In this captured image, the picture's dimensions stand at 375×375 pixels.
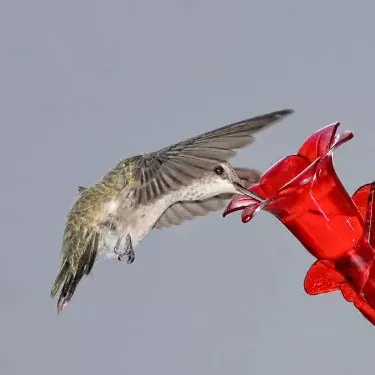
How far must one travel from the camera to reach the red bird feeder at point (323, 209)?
4.11 m

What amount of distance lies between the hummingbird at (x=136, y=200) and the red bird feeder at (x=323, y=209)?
2.62ft

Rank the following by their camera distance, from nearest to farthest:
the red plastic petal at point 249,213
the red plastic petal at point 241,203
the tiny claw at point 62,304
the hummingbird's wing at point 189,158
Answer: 1. the red plastic petal at point 249,213
2. the red plastic petal at point 241,203
3. the hummingbird's wing at point 189,158
4. the tiny claw at point 62,304

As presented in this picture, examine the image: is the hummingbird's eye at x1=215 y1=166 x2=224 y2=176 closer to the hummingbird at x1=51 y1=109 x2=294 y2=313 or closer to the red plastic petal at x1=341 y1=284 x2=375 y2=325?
the hummingbird at x1=51 y1=109 x2=294 y2=313

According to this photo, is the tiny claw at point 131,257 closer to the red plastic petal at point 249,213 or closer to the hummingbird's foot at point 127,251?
the hummingbird's foot at point 127,251

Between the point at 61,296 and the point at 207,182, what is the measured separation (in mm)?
1421

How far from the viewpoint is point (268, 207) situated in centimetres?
415

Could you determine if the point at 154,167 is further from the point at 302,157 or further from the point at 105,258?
the point at 302,157

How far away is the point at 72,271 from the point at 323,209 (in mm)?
2385

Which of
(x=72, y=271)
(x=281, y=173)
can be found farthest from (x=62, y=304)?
(x=281, y=173)

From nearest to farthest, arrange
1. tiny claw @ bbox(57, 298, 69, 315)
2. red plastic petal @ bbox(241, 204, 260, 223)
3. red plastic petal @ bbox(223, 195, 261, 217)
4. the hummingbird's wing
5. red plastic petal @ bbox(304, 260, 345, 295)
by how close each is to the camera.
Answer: red plastic petal @ bbox(241, 204, 260, 223), red plastic petal @ bbox(223, 195, 261, 217), the hummingbird's wing, red plastic petal @ bbox(304, 260, 345, 295), tiny claw @ bbox(57, 298, 69, 315)

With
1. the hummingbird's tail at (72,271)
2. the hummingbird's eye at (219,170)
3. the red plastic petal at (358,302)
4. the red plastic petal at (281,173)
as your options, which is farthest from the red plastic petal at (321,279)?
Answer: the hummingbird's tail at (72,271)

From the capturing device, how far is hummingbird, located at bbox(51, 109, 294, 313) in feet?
17.6

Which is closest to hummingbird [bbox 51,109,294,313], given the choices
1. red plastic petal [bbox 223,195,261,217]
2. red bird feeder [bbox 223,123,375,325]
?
red plastic petal [bbox 223,195,261,217]

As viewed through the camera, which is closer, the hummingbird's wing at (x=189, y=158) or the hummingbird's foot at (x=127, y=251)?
the hummingbird's wing at (x=189, y=158)
